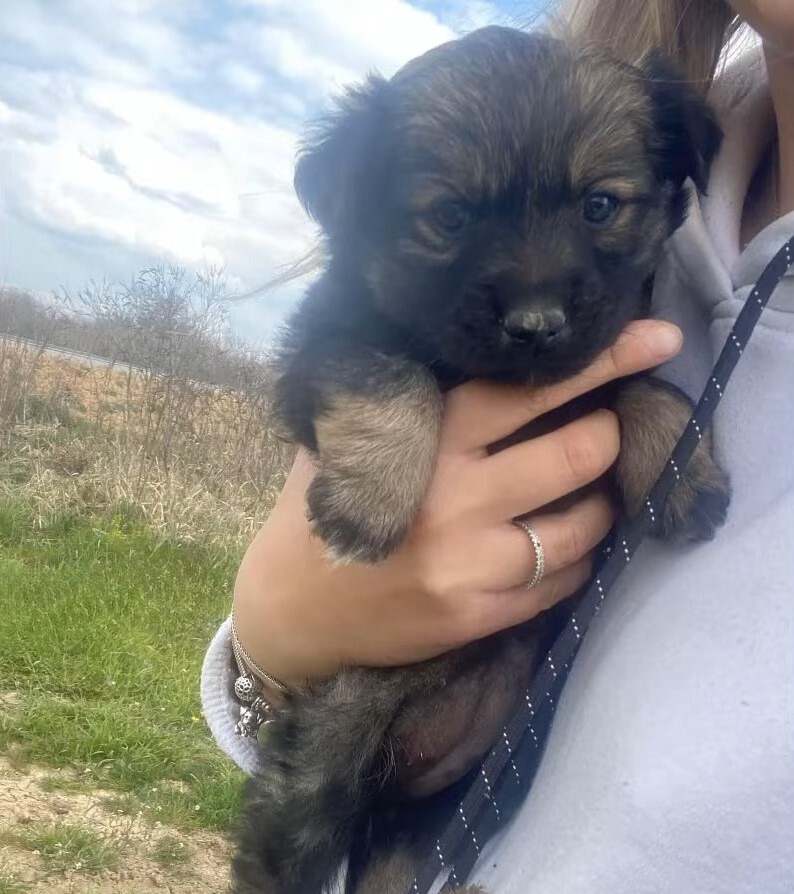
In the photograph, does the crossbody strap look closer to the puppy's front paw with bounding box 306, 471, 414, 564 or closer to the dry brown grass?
the puppy's front paw with bounding box 306, 471, 414, 564

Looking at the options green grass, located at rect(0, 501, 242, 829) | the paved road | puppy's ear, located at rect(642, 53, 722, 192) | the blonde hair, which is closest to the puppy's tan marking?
puppy's ear, located at rect(642, 53, 722, 192)

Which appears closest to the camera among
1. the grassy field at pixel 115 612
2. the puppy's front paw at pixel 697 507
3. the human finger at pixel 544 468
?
the puppy's front paw at pixel 697 507

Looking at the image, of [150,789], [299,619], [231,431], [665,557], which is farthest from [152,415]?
[665,557]

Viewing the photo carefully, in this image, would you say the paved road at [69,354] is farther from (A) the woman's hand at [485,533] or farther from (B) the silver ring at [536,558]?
(B) the silver ring at [536,558]

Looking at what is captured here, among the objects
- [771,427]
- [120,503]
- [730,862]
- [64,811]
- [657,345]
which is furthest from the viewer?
[120,503]

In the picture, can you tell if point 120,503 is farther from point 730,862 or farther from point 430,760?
point 730,862

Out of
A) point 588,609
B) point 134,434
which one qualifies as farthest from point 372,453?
point 134,434

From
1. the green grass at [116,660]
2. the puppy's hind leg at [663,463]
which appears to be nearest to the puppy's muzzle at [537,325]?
the puppy's hind leg at [663,463]
